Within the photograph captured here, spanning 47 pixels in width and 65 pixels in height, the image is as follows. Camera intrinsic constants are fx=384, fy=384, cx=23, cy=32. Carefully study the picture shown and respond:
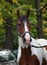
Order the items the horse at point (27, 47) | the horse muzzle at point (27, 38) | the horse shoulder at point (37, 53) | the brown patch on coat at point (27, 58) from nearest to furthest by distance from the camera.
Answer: the horse muzzle at point (27, 38) < the horse at point (27, 47) < the brown patch on coat at point (27, 58) < the horse shoulder at point (37, 53)

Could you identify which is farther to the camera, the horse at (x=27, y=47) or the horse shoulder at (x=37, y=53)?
the horse shoulder at (x=37, y=53)

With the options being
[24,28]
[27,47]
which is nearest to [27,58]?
[27,47]

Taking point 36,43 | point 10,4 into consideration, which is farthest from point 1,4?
point 36,43

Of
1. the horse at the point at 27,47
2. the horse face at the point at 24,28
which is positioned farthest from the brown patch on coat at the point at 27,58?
the horse face at the point at 24,28

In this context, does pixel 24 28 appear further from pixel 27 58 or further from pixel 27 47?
pixel 27 58

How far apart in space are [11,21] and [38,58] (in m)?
5.64

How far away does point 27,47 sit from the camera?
32.9 ft

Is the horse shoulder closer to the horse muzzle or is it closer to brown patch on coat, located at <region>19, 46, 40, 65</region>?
brown patch on coat, located at <region>19, 46, 40, 65</region>

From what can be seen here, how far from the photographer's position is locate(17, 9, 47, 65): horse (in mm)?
9637

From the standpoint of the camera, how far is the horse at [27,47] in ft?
31.6

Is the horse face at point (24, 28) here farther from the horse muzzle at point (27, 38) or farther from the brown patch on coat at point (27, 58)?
the brown patch on coat at point (27, 58)

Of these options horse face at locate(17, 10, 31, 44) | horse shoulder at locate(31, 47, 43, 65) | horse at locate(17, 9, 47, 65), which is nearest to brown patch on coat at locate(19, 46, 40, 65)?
horse at locate(17, 9, 47, 65)

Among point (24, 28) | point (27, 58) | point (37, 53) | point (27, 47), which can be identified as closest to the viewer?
point (24, 28)

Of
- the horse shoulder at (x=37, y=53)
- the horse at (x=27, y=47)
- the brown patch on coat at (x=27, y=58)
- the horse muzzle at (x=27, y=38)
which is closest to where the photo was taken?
the horse muzzle at (x=27, y=38)
